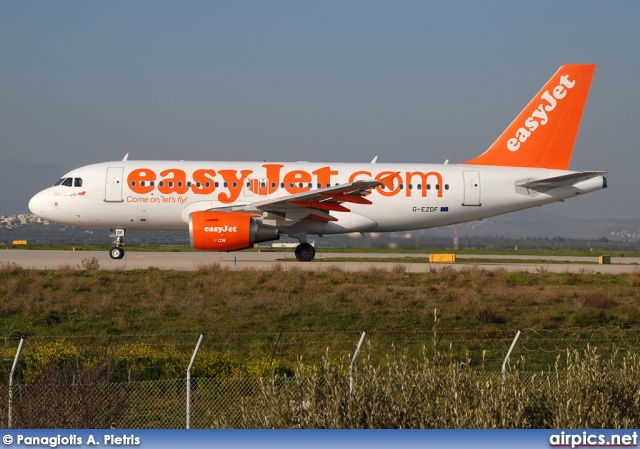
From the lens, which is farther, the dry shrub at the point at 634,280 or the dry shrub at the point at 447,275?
the dry shrub at the point at 447,275

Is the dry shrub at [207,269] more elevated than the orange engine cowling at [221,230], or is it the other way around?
the orange engine cowling at [221,230]

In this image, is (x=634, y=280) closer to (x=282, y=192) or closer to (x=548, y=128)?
(x=548, y=128)

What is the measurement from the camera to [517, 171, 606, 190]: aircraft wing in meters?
33.0

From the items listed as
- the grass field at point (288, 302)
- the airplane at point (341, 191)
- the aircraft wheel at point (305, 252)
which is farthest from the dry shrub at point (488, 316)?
the aircraft wheel at point (305, 252)

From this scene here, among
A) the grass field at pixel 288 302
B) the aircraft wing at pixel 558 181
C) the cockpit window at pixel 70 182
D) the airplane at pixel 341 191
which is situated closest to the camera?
the grass field at pixel 288 302

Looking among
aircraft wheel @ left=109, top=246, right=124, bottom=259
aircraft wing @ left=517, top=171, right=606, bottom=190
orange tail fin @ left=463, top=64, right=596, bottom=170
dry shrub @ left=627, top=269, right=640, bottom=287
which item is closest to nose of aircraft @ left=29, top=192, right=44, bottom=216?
aircraft wheel @ left=109, top=246, right=124, bottom=259

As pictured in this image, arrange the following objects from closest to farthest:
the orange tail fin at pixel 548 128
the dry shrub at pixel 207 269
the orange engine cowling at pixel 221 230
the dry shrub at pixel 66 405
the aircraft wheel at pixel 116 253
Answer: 1. the dry shrub at pixel 66 405
2. the dry shrub at pixel 207 269
3. the orange engine cowling at pixel 221 230
4. the aircraft wheel at pixel 116 253
5. the orange tail fin at pixel 548 128

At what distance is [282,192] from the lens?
33281mm

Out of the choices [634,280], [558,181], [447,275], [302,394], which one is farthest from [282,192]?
[302,394]

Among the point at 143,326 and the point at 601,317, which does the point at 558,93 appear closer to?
the point at 601,317

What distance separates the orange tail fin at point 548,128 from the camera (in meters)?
35.5

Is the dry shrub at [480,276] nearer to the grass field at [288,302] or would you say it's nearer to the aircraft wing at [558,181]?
the grass field at [288,302]

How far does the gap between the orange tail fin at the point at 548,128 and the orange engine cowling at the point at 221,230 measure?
11.0 meters

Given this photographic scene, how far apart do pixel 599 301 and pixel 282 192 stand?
1352cm
